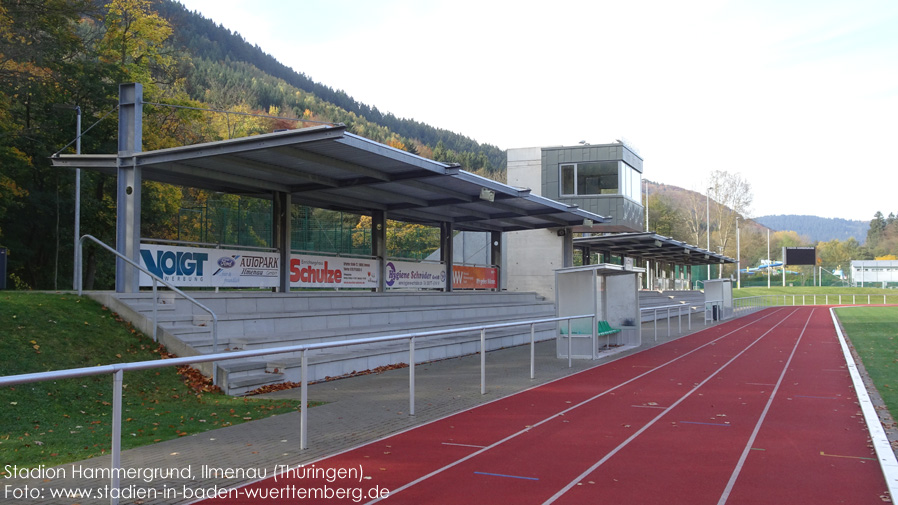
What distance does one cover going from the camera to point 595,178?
3516cm

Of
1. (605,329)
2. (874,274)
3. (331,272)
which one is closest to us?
(605,329)

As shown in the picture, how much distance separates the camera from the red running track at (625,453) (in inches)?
235

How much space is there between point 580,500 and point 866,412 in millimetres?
6333

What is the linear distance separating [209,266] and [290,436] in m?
9.67

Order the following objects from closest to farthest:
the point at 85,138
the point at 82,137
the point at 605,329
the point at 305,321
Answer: the point at 305,321 → the point at 605,329 → the point at 82,137 → the point at 85,138

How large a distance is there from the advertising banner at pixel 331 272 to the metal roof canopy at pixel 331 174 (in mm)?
1951

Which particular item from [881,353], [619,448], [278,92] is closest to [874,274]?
[278,92]

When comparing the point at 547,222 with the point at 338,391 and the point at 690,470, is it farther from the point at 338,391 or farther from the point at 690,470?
the point at 690,470

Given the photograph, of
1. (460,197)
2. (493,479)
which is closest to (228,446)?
(493,479)

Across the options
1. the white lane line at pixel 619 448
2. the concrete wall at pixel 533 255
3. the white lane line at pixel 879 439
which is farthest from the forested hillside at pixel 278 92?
the white lane line at pixel 879 439

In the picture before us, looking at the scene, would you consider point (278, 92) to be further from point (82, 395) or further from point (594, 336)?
point (82, 395)

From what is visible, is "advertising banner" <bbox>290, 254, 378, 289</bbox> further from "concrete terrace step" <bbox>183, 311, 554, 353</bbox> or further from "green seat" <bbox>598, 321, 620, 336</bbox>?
"green seat" <bbox>598, 321, 620, 336</bbox>

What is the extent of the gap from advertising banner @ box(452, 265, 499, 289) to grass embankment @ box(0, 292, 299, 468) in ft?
55.7

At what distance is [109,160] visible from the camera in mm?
14758
